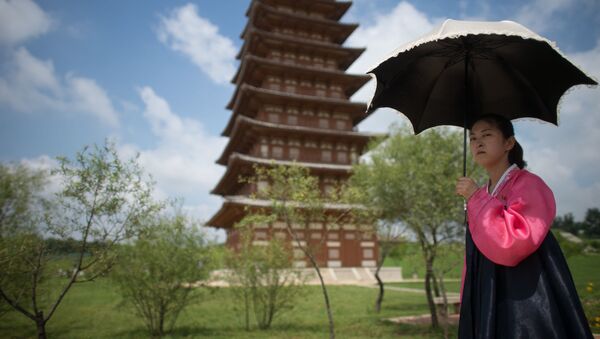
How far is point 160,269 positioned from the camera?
9.96 meters

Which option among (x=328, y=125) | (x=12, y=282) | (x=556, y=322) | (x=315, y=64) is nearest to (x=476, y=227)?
(x=556, y=322)

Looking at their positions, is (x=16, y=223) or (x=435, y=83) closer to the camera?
(x=435, y=83)

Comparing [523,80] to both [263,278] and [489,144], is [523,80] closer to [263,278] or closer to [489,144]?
[489,144]

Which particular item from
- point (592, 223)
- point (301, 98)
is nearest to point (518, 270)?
point (592, 223)

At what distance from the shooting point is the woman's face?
8.28 feet

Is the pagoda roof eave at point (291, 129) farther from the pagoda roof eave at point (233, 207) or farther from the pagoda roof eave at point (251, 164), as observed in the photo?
the pagoda roof eave at point (233, 207)

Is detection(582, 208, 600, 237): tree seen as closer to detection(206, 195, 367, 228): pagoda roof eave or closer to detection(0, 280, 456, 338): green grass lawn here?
detection(0, 280, 456, 338): green grass lawn

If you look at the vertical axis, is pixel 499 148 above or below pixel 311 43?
below

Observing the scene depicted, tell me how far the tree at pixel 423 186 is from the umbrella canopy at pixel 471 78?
7.11 metres

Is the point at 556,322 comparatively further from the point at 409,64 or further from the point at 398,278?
the point at 398,278

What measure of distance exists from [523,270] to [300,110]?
86.9 feet

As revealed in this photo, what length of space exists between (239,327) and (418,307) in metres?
7.29

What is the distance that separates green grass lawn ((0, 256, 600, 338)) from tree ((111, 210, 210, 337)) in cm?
57

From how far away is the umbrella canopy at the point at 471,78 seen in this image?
2.61m
